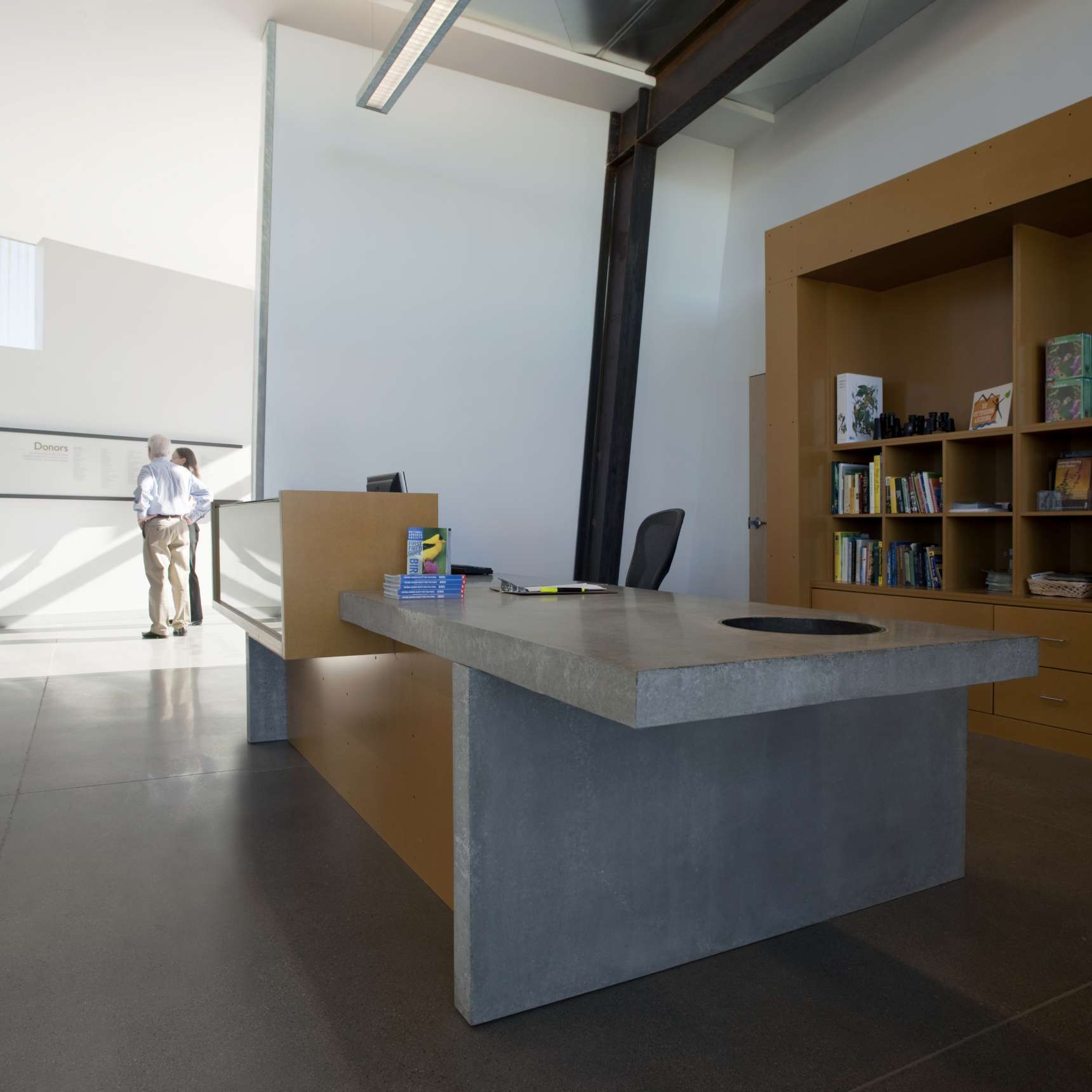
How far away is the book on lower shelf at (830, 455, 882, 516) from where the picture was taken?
424 centimetres

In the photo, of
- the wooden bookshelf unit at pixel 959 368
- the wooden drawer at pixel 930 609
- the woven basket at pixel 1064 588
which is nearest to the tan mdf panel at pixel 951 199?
the wooden bookshelf unit at pixel 959 368

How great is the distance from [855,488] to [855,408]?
43 cm

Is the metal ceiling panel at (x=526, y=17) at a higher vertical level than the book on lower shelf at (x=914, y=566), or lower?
higher

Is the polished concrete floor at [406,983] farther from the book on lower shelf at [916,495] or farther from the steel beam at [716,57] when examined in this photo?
the steel beam at [716,57]

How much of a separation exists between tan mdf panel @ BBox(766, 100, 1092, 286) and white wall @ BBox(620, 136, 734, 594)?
1205 millimetres

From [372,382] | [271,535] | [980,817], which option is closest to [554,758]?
[271,535]

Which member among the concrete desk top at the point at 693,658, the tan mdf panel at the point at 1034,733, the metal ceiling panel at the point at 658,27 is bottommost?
the tan mdf panel at the point at 1034,733

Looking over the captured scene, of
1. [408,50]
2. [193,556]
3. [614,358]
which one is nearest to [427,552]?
[408,50]

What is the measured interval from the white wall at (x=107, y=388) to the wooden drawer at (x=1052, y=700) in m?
6.73

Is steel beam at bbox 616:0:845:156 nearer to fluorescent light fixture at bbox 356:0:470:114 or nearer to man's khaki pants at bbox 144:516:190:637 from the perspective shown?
fluorescent light fixture at bbox 356:0:470:114

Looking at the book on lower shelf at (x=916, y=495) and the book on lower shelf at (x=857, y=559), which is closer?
the book on lower shelf at (x=916, y=495)

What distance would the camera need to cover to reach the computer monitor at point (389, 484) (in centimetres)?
300

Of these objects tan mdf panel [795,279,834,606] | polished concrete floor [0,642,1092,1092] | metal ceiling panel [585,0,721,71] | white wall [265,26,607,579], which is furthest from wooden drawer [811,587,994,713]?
metal ceiling panel [585,0,721,71]

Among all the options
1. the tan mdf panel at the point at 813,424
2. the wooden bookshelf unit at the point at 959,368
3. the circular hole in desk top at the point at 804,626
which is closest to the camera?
the circular hole in desk top at the point at 804,626
